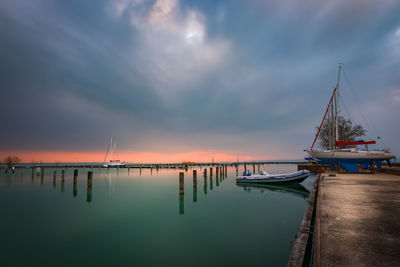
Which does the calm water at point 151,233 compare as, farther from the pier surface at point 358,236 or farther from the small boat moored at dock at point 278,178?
the small boat moored at dock at point 278,178

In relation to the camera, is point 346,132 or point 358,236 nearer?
point 358,236

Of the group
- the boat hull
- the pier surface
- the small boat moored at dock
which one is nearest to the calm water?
the pier surface

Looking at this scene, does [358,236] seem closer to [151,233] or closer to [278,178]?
[151,233]

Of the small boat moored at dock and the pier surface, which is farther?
the small boat moored at dock

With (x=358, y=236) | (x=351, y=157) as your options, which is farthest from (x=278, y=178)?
(x=358, y=236)

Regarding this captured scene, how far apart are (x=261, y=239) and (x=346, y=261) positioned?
7.34 m

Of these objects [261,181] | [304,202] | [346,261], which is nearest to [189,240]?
[346,261]

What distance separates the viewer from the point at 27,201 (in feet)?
72.8

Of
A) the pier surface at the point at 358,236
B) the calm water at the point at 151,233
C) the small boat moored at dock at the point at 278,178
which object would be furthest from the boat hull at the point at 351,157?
the pier surface at the point at 358,236

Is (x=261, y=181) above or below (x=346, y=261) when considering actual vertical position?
below

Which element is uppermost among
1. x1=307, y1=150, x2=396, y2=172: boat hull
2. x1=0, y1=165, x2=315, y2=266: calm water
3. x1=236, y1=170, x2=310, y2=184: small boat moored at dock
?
x1=307, y1=150, x2=396, y2=172: boat hull

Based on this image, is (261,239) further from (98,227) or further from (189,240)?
(98,227)

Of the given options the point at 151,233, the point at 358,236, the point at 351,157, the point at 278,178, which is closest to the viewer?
the point at 358,236

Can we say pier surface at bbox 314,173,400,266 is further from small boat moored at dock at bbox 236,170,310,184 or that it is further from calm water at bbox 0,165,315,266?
small boat moored at dock at bbox 236,170,310,184
